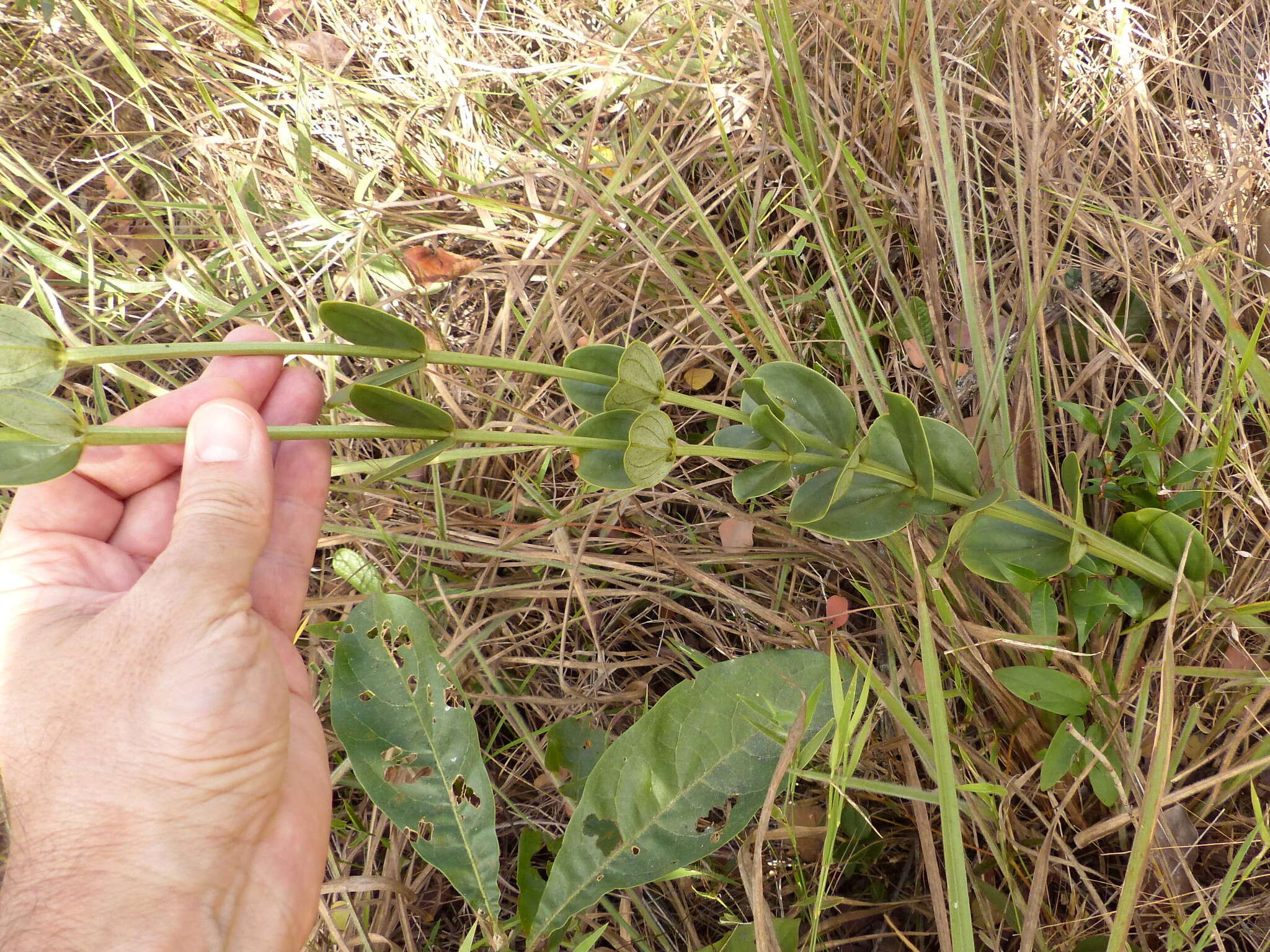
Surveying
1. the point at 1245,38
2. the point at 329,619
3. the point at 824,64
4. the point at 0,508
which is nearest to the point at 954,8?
the point at 824,64

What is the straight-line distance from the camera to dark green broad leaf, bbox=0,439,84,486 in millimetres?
957

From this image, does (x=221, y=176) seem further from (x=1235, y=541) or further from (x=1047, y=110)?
(x=1235, y=541)

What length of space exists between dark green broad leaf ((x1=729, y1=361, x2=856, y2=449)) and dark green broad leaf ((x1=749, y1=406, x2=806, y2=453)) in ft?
0.27

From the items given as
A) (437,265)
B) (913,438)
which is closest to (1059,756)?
(913,438)

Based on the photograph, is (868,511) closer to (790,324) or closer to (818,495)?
(818,495)

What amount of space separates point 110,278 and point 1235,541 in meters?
2.46

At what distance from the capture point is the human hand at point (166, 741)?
4.30 feet

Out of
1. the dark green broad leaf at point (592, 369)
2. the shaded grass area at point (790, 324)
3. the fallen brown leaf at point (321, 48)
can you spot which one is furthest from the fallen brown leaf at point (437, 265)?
the dark green broad leaf at point (592, 369)

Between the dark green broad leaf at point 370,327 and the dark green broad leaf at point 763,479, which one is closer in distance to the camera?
the dark green broad leaf at point 370,327

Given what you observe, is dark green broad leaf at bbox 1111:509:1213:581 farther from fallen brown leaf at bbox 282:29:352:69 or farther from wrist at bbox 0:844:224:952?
fallen brown leaf at bbox 282:29:352:69

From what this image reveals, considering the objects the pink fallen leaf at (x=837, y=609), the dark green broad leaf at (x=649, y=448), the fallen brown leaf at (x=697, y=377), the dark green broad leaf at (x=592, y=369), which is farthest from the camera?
the fallen brown leaf at (x=697, y=377)

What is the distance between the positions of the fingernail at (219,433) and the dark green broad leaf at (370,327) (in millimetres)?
392

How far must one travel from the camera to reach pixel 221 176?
7.38 ft

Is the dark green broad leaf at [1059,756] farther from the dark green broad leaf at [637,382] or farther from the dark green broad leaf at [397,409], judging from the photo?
the dark green broad leaf at [397,409]
